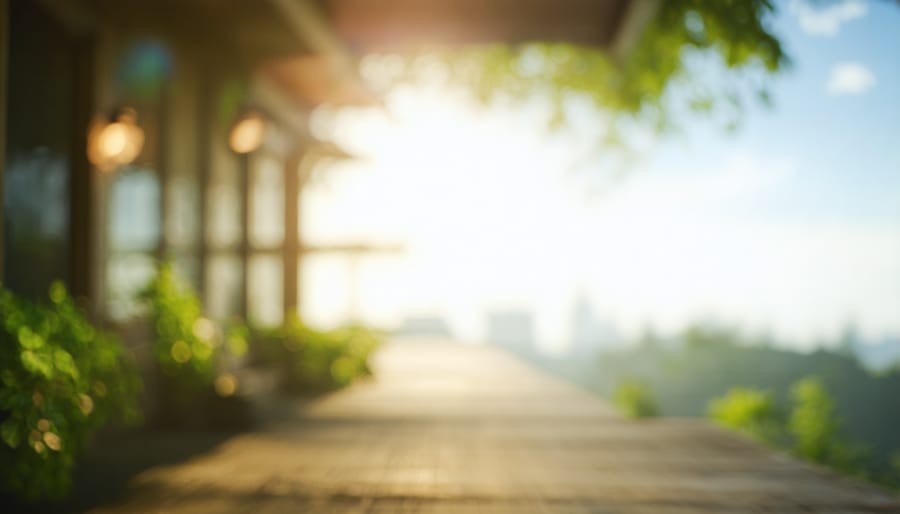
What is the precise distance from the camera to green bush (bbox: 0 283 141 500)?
2.96m

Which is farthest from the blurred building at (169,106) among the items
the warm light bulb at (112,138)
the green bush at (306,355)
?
the green bush at (306,355)

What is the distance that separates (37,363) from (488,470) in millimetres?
2519

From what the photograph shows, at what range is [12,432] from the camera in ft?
9.37

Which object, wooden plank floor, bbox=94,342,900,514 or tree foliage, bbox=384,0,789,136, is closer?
wooden plank floor, bbox=94,342,900,514

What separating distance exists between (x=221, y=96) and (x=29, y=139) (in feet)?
10.0

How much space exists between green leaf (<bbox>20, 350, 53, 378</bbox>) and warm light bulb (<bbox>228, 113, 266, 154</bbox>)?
3893mm

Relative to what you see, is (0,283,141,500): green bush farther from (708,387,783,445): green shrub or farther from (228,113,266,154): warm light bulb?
(708,387,783,445): green shrub

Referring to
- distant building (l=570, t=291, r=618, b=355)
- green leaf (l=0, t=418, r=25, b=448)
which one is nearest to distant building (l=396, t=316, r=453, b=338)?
green leaf (l=0, t=418, r=25, b=448)

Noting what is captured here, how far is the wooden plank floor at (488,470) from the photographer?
3506mm

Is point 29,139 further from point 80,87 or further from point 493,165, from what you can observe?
point 493,165

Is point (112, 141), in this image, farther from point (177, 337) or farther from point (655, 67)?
point (655, 67)

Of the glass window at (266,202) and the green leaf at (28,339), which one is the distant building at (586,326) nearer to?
the glass window at (266,202)

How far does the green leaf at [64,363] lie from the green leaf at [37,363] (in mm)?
57

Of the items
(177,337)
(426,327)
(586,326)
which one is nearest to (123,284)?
(177,337)
